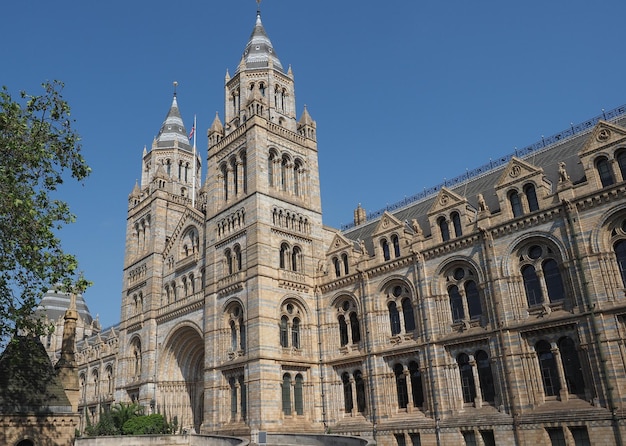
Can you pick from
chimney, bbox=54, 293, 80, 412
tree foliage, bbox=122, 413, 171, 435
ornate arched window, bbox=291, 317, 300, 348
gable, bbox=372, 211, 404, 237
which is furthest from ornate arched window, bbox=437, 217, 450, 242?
tree foliage, bbox=122, 413, 171, 435

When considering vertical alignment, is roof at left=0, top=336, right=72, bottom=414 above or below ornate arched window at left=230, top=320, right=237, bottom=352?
below

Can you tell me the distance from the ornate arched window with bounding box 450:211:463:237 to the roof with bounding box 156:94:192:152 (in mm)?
35351

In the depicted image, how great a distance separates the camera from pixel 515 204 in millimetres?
30500

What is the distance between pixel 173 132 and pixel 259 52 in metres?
17.9

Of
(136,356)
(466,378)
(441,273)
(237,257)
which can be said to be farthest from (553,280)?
(136,356)

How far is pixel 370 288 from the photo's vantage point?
121 ft

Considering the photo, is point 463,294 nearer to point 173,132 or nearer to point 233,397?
point 233,397

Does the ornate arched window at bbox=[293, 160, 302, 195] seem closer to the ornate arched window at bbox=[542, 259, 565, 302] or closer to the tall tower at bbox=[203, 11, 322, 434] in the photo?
the tall tower at bbox=[203, 11, 322, 434]

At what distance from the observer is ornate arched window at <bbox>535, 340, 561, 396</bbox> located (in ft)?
89.6

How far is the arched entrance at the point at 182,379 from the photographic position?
151 feet

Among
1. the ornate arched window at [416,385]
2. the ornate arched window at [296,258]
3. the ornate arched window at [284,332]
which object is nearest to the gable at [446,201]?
the ornate arched window at [416,385]

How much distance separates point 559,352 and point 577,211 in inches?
281

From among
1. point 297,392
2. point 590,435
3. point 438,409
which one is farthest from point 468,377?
point 297,392

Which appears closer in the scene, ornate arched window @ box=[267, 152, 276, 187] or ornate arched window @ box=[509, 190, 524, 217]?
ornate arched window @ box=[509, 190, 524, 217]
